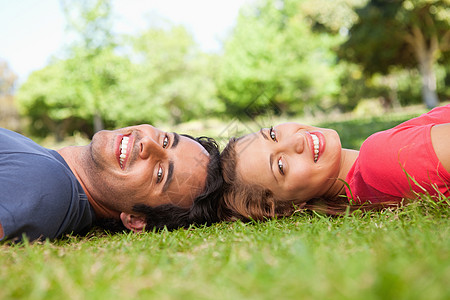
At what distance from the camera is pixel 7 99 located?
146ft

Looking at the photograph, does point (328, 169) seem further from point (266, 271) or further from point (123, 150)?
point (266, 271)

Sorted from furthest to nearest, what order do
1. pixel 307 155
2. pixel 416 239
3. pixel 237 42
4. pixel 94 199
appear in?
pixel 237 42, pixel 94 199, pixel 307 155, pixel 416 239

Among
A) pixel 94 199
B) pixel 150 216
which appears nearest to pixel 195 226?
pixel 150 216

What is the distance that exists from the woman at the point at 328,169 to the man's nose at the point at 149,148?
0.69 meters

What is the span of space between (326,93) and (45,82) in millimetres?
24419

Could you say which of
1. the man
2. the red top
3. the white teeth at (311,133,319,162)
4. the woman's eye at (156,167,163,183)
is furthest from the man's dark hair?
the red top

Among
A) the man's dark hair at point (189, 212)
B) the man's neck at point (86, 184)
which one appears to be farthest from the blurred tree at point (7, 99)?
the man's dark hair at point (189, 212)

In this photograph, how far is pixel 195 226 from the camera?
3.43m

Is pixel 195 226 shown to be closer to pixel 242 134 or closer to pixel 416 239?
pixel 242 134

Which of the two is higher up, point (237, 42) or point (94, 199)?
point (237, 42)

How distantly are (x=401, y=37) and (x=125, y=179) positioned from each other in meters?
20.5

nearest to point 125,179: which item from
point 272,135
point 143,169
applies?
point 143,169

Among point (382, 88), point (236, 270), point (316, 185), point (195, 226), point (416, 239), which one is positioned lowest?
point (382, 88)

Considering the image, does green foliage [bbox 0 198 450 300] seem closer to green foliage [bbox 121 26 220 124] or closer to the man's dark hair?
the man's dark hair
